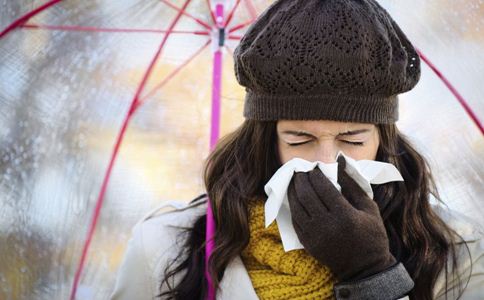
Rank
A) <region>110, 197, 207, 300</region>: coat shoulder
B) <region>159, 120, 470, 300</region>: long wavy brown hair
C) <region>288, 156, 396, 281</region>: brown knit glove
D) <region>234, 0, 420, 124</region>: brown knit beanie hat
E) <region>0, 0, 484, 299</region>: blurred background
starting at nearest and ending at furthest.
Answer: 1. <region>288, 156, 396, 281</region>: brown knit glove
2. <region>234, 0, 420, 124</region>: brown knit beanie hat
3. <region>159, 120, 470, 300</region>: long wavy brown hair
4. <region>110, 197, 207, 300</region>: coat shoulder
5. <region>0, 0, 484, 299</region>: blurred background

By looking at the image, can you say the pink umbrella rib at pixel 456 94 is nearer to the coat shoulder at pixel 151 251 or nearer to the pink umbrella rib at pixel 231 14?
the pink umbrella rib at pixel 231 14

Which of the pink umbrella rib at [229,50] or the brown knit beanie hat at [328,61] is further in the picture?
the pink umbrella rib at [229,50]

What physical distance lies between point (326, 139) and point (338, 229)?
34 cm

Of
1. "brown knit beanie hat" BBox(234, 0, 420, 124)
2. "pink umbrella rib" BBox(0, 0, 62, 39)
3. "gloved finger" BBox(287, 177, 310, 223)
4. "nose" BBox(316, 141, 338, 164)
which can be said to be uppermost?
"pink umbrella rib" BBox(0, 0, 62, 39)

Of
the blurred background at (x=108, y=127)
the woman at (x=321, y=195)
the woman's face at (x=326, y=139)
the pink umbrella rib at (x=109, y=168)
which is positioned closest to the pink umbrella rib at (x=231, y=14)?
the blurred background at (x=108, y=127)

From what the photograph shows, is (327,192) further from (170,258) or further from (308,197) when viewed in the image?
(170,258)

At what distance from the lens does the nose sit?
302 centimetres

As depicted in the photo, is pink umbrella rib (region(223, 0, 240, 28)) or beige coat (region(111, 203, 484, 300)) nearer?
beige coat (region(111, 203, 484, 300))

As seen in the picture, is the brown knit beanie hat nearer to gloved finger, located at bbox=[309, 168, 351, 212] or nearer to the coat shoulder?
gloved finger, located at bbox=[309, 168, 351, 212]

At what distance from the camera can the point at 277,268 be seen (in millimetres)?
3102

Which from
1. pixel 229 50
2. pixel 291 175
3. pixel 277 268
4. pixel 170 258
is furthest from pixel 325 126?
pixel 170 258

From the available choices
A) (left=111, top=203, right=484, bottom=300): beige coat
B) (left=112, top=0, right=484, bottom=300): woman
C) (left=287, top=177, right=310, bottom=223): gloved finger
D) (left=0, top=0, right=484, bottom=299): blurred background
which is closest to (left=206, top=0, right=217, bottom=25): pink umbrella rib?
(left=0, top=0, right=484, bottom=299): blurred background

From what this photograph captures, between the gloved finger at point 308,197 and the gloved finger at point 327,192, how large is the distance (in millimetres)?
13

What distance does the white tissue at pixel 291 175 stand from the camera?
9.75ft
